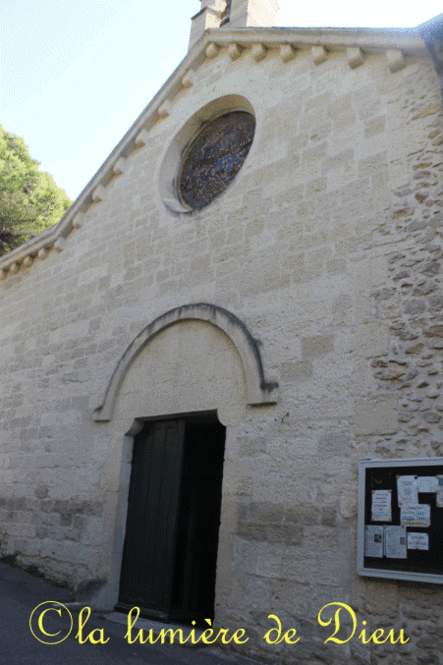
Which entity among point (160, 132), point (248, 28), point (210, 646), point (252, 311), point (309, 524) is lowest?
point (210, 646)

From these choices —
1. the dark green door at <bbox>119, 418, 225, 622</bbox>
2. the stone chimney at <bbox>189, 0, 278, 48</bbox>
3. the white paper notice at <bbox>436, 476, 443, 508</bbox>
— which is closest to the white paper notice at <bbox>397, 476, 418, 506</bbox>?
the white paper notice at <bbox>436, 476, 443, 508</bbox>

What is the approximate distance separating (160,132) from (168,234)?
6.37ft

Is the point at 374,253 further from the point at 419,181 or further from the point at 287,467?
the point at 287,467

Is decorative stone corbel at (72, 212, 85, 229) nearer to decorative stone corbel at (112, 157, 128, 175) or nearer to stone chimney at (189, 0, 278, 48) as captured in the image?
decorative stone corbel at (112, 157, 128, 175)

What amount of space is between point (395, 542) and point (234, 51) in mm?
5903

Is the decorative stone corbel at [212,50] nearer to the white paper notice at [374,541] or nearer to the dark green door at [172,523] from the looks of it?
the dark green door at [172,523]

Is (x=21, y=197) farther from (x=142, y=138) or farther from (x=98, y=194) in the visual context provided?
(x=142, y=138)

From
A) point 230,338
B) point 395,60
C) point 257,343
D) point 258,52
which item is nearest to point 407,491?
point 257,343

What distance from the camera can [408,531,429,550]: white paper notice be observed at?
3.32m

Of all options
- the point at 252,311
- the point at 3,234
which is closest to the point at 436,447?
the point at 252,311

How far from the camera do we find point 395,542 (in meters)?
3.45

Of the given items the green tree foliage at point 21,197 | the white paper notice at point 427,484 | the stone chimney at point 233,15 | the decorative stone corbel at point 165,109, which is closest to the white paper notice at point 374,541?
the white paper notice at point 427,484

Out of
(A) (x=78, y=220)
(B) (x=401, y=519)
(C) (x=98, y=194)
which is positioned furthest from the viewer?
(A) (x=78, y=220)

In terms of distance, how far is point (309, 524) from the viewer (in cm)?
391
